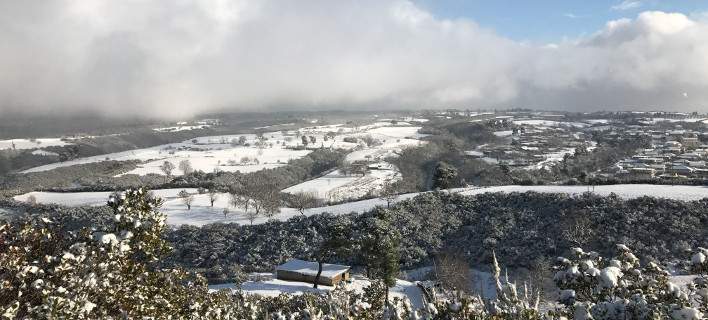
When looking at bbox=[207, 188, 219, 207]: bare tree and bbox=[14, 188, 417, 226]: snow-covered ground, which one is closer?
bbox=[14, 188, 417, 226]: snow-covered ground

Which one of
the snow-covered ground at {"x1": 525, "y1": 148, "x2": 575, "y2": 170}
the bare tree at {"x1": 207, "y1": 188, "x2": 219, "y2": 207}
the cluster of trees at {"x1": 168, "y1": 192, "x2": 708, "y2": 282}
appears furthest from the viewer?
the snow-covered ground at {"x1": 525, "y1": 148, "x2": 575, "y2": 170}

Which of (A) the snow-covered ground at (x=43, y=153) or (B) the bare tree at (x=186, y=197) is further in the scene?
(A) the snow-covered ground at (x=43, y=153)

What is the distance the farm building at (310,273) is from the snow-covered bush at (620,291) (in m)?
34.4

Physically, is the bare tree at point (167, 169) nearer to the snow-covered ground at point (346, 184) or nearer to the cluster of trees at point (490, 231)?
the snow-covered ground at point (346, 184)

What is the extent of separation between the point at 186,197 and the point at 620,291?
266ft

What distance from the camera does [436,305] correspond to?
10.8m

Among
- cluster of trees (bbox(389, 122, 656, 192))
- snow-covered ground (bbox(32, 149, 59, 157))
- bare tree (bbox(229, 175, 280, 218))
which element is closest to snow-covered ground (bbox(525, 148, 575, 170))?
cluster of trees (bbox(389, 122, 656, 192))

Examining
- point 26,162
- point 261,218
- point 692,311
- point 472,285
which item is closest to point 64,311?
point 692,311

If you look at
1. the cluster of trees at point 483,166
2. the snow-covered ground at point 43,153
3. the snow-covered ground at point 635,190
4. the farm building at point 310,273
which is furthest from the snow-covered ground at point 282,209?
the snow-covered ground at point 43,153

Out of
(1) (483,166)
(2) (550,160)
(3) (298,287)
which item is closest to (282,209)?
(3) (298,287)

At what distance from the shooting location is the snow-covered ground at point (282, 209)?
59625 millimetres

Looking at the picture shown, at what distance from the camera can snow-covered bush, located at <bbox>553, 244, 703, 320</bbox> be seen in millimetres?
9930

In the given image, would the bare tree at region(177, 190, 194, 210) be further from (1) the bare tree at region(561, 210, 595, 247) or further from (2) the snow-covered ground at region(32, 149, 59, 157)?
(2) the snow-covered ground at region(32, 149, 59, 157)

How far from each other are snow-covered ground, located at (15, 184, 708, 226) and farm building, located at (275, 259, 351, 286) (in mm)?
20323
